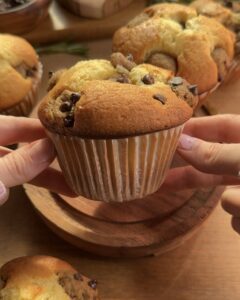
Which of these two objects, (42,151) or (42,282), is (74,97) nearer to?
(42,151)

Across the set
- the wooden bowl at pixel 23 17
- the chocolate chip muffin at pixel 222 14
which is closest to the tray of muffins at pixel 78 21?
the wooden bowl at pixel 23 17

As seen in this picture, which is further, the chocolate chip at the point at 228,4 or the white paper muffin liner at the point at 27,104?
the chocolate chip at the point at 228,4

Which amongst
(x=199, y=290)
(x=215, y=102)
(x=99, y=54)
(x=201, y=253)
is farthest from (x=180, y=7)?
(x=199, y=290)

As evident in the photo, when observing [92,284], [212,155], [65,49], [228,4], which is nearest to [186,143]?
[212,155]

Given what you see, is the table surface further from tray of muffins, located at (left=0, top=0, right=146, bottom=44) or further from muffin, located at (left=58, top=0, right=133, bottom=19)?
muffin, located at (left=58, top=0, right=133, bottom=19)

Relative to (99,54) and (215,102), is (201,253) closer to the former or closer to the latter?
(215,102)

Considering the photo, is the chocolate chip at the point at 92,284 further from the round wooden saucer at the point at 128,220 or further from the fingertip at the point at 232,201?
the fingertip at the point at 232,201

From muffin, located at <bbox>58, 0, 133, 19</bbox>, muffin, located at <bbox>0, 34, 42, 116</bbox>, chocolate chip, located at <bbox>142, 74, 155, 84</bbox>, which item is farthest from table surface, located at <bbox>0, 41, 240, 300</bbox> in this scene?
muffin, located at <bbox>58, 0, 133, 19</bbox>

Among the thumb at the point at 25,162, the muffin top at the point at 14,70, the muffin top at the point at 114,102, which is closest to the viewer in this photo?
the muffin top at the point at 114,102
